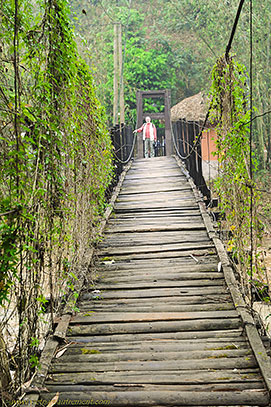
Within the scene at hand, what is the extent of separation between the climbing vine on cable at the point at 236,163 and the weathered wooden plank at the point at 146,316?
37cm

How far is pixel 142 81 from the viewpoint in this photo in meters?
13.6

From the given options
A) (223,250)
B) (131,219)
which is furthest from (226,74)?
(131,219)

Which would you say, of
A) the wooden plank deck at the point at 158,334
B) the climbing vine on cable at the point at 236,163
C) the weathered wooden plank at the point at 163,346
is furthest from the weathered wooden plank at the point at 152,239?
the weathered wooden plank at the point at 163,346

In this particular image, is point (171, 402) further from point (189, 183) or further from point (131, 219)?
point (189, 183)

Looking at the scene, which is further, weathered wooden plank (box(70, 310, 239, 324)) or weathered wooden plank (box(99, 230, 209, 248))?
weathered wooden plank (box(99, 230, 209, 248))

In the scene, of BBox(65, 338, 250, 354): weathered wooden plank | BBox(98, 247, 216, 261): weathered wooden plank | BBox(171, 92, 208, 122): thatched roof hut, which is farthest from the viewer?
BBox(171, 92, 208, 122): thatched roof hut

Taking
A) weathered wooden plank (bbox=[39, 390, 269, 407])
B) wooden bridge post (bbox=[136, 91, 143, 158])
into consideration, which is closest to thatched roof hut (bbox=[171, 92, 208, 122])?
wooden bridge post (bbox=[136, 91, 143, 158])

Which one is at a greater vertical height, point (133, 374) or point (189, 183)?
point (189, 183)

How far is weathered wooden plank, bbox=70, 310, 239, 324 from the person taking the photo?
279cm

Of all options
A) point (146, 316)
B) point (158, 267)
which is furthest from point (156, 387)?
point (158, 267)

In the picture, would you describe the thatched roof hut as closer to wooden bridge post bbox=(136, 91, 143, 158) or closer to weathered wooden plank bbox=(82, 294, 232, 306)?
wooden bridge post bbox=(136, 91, 143, 158)

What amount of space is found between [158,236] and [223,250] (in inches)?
31.6

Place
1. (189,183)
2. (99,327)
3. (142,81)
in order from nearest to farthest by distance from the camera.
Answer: (99,327) → (189,183) → (142,81)

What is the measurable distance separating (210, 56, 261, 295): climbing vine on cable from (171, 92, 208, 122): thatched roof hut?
25.3 ft
